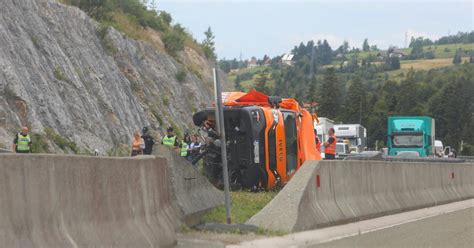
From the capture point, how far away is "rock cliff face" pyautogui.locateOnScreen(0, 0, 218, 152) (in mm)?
26469

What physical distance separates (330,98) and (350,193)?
100 meters

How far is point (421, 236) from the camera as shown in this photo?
1368cm

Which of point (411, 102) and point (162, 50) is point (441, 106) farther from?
point (162, 50)

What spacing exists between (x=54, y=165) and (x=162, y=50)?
128 ft

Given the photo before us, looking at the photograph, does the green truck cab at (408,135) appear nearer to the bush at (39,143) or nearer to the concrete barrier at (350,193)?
the concrete barrier at (350,193)

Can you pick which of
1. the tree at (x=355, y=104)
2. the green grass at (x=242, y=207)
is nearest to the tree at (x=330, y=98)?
the tree at (x=355, y=104)

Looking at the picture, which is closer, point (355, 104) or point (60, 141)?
point (60, 141)

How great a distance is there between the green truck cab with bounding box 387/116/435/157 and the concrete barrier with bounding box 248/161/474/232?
1098 inches

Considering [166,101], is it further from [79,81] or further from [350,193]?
[350,193]

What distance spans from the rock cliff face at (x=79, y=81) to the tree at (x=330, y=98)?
71.5 metres

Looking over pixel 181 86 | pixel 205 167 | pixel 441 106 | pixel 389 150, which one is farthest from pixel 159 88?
pixel 441 106

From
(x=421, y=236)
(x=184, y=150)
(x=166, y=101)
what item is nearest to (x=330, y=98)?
(x=166, y=101)

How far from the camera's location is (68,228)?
7.99 m

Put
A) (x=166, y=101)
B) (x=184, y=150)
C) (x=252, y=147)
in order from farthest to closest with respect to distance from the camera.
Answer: (x=166, y=101) → (x=184, y=150) → (x=252, y=147)
